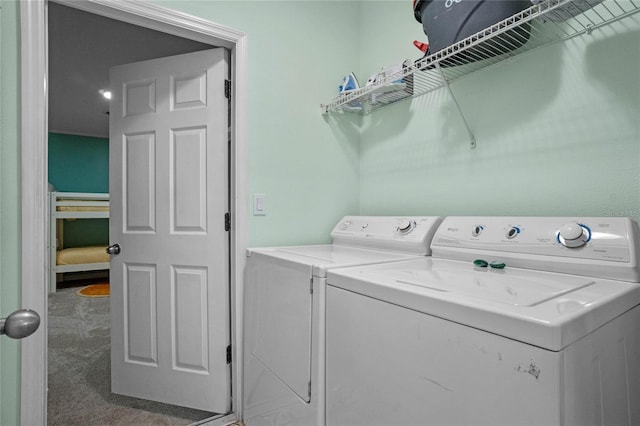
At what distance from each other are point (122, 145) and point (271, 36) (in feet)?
3.54

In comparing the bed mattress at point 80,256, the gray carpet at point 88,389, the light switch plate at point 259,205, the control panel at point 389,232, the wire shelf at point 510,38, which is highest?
the wire shelf at point 510,38

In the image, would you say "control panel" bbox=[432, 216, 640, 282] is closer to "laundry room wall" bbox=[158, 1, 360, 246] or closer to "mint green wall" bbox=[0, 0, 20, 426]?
"laundry room wall" bbox=[158, 1, 360, 246]

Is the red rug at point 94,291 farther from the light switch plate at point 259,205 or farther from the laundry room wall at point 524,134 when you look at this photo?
the laundry room wall at point 524,134

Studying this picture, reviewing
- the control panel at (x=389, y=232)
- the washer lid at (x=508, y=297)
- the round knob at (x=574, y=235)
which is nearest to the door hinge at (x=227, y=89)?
the control panel at (x=389, y=232)

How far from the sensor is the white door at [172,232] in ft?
5.77

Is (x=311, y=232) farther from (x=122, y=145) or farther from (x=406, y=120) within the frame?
(x=122, y=145)

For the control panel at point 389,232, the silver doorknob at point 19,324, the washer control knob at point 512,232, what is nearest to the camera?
the silver doorknob at point 19,324

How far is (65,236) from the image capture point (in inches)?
210

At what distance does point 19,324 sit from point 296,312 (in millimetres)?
805

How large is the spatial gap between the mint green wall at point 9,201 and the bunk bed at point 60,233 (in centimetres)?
374

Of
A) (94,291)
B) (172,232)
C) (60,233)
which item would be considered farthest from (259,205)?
(60,233)

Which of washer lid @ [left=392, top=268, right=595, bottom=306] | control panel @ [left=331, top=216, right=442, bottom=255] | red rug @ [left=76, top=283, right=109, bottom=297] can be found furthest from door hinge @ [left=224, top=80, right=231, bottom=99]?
red rug @ [left=76, top=283, right=109, bottom=297]

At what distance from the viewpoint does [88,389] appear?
6.50 feet

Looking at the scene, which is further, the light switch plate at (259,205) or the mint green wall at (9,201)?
the light switch plate at (259,205)
